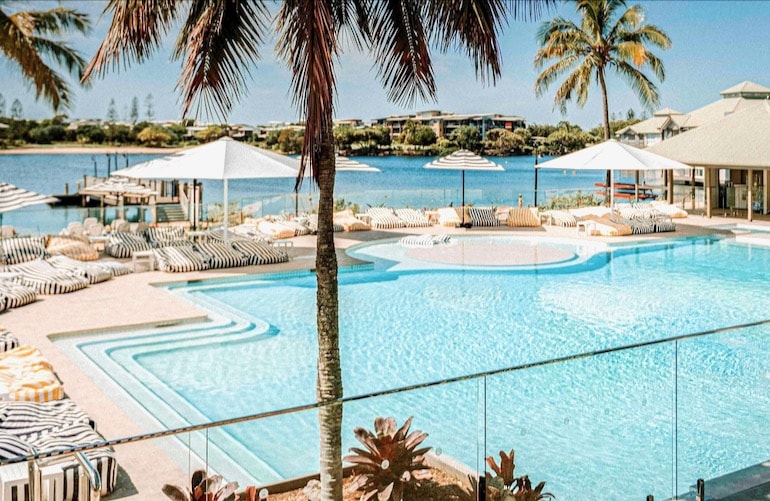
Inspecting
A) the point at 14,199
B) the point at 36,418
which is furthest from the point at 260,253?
the point at 36,418

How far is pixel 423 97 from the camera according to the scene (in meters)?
5.91

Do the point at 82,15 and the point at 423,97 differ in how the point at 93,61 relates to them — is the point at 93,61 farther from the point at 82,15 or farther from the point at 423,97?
the point at 82,15

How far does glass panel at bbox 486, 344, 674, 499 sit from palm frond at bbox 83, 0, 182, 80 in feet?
10.2

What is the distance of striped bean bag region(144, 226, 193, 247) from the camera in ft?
60.1

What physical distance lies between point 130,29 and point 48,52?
2223cm

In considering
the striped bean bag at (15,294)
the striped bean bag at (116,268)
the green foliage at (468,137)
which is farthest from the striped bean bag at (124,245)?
the green foliage at (468,137)

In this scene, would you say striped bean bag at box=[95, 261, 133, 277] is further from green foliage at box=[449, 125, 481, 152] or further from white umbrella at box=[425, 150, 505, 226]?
green foliage at box=[449, 125, 481, 152]

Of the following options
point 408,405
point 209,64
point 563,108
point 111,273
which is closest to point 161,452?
point 408,405

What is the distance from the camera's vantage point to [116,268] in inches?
624

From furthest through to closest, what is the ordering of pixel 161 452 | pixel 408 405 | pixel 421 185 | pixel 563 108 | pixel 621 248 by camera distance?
pixel 421 185 < pixel 563 108 < pixel 621 248 < pixel 408 405 < pixel 161 452

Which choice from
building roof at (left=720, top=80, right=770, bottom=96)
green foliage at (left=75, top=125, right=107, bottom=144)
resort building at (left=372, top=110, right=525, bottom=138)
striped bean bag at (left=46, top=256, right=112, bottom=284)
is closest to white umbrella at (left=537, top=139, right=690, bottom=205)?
striped bean bag at (left=46, top=256, right=112, bottom=284)

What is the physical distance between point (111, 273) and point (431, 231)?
35.7ft

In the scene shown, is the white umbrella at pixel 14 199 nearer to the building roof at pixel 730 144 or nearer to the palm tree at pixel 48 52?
the palm tree at pixel 48 52

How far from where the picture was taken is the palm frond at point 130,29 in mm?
4766
